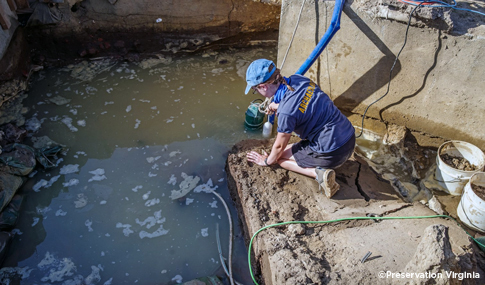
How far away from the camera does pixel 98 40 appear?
6.38m

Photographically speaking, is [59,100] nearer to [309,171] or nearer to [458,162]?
[309,171]

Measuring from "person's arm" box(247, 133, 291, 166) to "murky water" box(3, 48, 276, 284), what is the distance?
624mm

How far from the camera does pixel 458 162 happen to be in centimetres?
424

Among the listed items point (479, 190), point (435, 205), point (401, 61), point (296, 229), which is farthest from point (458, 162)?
point (296, 229)

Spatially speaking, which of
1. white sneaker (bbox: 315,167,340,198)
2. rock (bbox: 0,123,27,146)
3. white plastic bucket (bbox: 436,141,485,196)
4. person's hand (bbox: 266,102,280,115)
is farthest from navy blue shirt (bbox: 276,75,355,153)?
rock (bbox: 0,123,27,146)

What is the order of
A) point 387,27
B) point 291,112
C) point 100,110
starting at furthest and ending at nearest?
point 100,110 → point 387,27 → point 291,112

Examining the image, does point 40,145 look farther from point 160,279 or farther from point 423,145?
point 423,145

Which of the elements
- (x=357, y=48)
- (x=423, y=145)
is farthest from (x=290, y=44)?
(x=423, y=145)

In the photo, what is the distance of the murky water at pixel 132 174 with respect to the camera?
3645 mm

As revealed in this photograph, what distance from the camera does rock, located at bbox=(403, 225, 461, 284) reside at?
7.91 ft

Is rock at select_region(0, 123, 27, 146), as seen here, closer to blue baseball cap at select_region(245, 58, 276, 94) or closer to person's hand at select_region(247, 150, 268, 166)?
person's hand at select_region(247, 150, 268, 166)

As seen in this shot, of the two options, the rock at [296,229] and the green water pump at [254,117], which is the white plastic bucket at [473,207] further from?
the green water pump at [254,117]

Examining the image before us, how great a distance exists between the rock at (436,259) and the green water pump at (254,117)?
296 centimetres

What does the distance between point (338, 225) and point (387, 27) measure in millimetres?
2634
